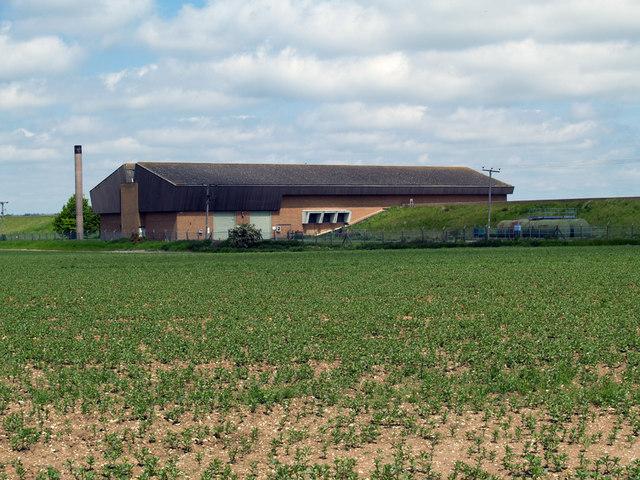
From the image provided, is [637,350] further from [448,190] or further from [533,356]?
[448,190]

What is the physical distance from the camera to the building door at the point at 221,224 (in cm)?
9831

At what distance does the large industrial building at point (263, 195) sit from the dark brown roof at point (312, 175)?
0.14 m

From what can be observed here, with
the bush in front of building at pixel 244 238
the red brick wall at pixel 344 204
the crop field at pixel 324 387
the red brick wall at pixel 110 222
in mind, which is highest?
the red brick wall at pixel 344 204

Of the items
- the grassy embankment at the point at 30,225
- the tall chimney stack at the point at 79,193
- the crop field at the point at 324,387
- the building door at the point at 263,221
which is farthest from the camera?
the grassy embankment at the point at 30,225

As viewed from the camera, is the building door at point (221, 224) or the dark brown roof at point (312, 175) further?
the dark brown roof at point (312, 175)

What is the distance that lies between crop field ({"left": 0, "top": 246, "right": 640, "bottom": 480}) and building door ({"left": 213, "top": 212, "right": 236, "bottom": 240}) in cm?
7248

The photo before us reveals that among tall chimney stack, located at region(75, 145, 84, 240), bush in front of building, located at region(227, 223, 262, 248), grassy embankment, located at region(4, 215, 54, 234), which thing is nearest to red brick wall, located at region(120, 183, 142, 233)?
tall chimney stack, located at region(75, 145, 84, 240)

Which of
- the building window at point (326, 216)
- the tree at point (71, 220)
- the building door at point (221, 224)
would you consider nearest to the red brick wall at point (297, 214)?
the building window at point (326, 216)

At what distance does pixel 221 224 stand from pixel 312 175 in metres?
18.6

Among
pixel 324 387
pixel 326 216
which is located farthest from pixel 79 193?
pixel 324 387

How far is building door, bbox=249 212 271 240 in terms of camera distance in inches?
3981

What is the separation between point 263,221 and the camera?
10238 cm

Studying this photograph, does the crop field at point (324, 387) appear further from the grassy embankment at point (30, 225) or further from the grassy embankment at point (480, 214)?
the grassy embankment at point (30, 225)

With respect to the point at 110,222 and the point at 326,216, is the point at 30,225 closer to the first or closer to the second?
the point at 110,222
